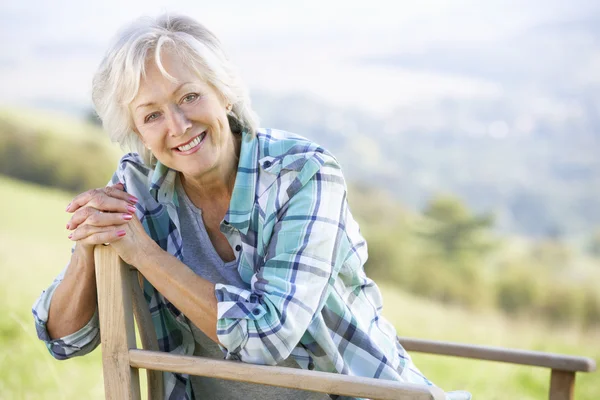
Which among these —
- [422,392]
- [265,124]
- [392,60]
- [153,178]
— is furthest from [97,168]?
[422,392]

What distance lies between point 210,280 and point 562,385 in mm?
925

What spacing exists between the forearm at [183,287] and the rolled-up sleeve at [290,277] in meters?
0.03

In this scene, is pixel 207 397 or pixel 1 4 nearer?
pixel 207 397

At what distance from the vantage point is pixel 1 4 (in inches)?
271

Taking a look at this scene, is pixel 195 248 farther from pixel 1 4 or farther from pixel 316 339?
pixel 1 4

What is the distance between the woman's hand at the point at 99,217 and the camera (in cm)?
146

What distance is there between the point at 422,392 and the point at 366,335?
0.37 m

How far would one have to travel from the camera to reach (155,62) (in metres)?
1.51

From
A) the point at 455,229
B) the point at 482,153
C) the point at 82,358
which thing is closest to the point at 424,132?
the point at 482,153

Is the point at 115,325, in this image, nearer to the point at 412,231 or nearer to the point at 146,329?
the point at 146,329

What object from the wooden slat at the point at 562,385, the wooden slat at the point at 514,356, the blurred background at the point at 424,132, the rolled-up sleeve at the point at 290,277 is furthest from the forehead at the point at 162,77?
the blurred background at the point at 424,132

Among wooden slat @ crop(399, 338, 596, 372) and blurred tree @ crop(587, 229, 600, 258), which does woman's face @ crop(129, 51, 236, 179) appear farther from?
blurred tree @ crop(587, 229, 600, 258)

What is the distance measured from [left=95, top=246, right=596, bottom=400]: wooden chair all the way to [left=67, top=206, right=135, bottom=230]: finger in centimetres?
5

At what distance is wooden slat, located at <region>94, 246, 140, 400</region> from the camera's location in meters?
1.46
